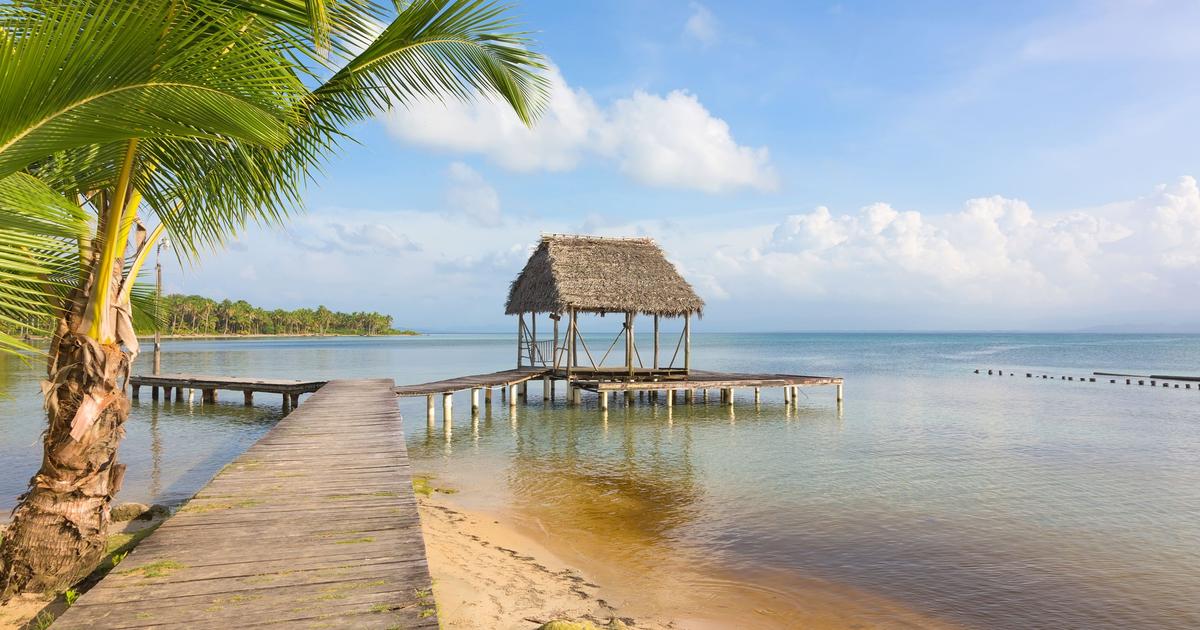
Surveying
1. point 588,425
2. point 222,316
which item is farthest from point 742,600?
point 222,316

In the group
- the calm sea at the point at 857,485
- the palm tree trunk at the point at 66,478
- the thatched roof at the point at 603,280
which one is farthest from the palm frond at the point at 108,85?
the thatched roof at the point at 603,280

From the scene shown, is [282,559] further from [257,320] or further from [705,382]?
[257,320]

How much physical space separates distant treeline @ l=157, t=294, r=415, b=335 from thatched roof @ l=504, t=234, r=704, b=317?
6381 cm

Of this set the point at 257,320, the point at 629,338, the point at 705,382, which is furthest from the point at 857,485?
the point at 257,320

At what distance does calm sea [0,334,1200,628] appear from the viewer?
612 cm

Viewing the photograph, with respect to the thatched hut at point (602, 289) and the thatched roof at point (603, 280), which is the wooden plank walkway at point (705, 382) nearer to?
the thatched hut at point (602, 289)

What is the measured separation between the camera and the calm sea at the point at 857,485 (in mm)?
6125

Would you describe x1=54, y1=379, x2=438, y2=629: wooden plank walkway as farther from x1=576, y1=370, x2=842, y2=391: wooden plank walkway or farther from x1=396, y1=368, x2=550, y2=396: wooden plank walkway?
x1=576, y1=370, x2=842, y2=391: wooden plank walkway

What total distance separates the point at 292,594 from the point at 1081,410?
22565mm

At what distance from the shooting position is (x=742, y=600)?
548cm

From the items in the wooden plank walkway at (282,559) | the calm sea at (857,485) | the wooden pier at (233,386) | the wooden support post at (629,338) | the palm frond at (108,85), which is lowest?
the calm sea at (857,485)

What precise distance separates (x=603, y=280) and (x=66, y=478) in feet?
48.9

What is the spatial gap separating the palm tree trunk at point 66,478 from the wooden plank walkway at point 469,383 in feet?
29.5

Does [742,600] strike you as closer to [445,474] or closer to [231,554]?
[231,554]
